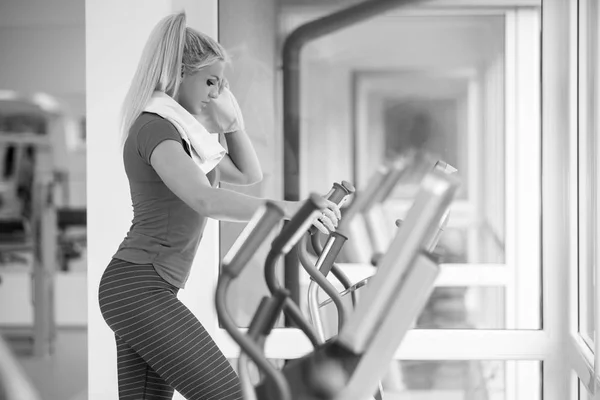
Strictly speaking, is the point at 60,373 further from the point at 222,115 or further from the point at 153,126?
the point at 153,126

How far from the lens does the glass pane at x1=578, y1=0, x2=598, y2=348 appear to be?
2510 mm

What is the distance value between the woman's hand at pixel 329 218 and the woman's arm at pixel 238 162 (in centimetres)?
61

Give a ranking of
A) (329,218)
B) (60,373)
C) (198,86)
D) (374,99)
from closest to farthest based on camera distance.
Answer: (329,218) < (198,86) < (374,99) < (60,373)

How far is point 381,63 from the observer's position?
3.02 meters

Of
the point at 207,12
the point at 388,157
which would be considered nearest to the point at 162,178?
the point at 207,12

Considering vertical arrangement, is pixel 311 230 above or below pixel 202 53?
below

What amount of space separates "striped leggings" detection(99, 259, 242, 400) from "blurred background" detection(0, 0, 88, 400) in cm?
131

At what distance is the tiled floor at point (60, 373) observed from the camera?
14.4 ft

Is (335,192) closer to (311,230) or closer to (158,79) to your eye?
(311,230)

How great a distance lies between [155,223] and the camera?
1.84 meters

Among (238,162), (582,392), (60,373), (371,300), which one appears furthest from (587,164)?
(60,373)

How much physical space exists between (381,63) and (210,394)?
1712 millimetres

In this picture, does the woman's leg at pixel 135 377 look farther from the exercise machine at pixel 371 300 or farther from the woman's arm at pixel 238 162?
the exercise machine at pixel 371 300

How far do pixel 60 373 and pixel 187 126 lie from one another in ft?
11.2
